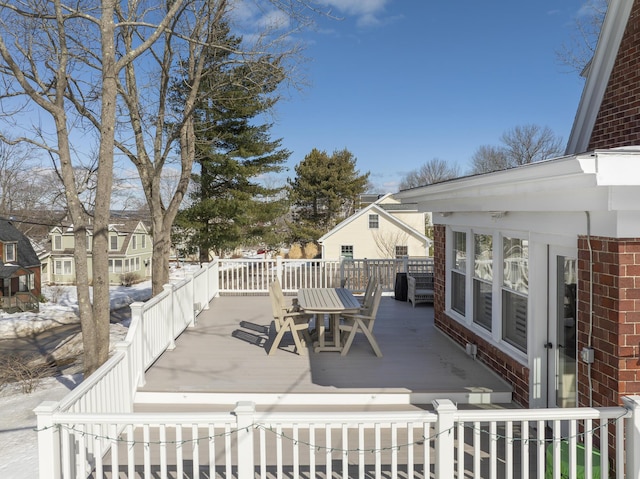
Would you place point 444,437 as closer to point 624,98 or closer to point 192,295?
point 624,98

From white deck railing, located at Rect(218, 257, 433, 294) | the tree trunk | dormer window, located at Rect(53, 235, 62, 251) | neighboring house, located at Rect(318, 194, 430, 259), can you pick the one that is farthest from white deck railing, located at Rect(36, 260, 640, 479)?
dormer window, located at Rect(53, 235, 62, 251)

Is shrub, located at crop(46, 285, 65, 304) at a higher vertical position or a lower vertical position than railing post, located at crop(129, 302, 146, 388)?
lower

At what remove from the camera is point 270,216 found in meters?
22.6

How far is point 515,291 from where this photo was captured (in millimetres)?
5027

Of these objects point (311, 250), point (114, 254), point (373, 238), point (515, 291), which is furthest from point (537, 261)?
point (114, 254)

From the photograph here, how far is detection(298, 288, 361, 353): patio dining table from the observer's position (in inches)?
246

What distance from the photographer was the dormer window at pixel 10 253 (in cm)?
2828

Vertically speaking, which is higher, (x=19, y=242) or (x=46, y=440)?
(x=19, y=242)

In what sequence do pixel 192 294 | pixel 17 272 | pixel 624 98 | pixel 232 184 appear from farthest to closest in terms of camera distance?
pixel 17 272 < pixel 232 184 < pixel 192 294 < pixel 624 98

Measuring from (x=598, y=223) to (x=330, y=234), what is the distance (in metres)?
26.2

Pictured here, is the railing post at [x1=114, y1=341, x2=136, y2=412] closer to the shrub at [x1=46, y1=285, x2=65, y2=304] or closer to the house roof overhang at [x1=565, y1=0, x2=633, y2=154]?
the house roof overhang at [x1=565, y1=0, x2=633, y2=154]

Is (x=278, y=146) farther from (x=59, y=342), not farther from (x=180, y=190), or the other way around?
(x=59, y=342)

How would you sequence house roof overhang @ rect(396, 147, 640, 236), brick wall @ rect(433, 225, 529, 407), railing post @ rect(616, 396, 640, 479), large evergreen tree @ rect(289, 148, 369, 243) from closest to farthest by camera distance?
house roof overhang @ rect(396, 147, 640, 236) → railing post @ rect(616, 396, 640, 479) → brick wall @ rect(433, 225, 529, 407) → large evergreen tree @ rect(289, 148, 369, 243)

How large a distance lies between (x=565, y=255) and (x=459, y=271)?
2.75 meters
